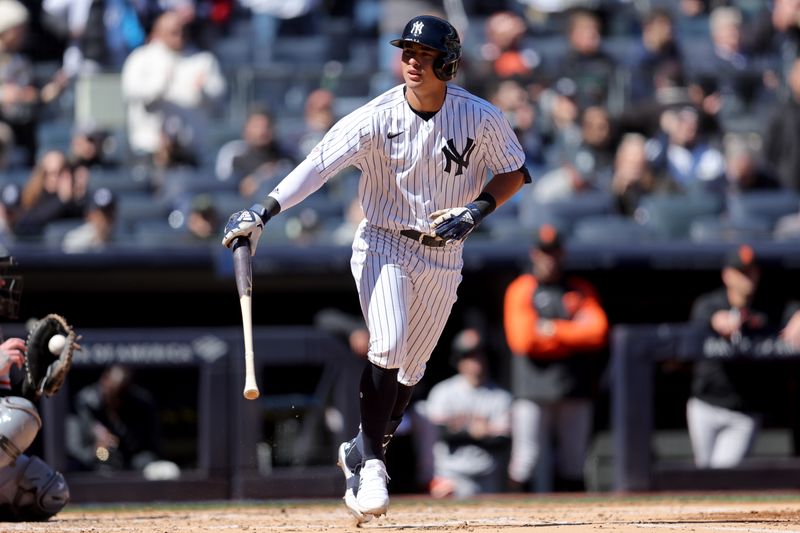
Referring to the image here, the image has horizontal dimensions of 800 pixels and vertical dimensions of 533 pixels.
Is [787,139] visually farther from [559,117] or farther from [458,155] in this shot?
[458,155]

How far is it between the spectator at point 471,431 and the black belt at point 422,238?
336 centimetres

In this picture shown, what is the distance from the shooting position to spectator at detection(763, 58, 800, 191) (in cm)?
1042

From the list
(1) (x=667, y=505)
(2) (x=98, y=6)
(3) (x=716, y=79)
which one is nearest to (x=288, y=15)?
(2) (x=98, y=6)

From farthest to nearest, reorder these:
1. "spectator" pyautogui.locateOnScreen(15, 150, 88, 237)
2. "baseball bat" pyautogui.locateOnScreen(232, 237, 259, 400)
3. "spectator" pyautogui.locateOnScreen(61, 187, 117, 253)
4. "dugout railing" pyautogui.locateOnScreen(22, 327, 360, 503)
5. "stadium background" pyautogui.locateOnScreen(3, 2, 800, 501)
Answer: "spectator" pyautogui.locateOnScreen(15, 150, 88, 237)
"spectator" pyautogui.locateOnScreen(61, 187, 117, 253)
"stadium background" pyautogui.locateOnScreen(3, 2, 800, 501)
"dugout railing" pyautogui.locateOnScreen(22, 327, 360, 503)
"baseball bat" pyautogui.locateOnScreen(232, 237, 259, 400)

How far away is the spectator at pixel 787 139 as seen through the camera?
10.4m

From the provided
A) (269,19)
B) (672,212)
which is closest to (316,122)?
(269,19)

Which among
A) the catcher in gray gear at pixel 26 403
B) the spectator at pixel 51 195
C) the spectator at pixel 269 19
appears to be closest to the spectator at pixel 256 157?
the spectator at pixel 51 195

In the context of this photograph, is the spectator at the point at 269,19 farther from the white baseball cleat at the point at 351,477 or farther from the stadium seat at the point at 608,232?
the white baseball cleat at the point at 351,477

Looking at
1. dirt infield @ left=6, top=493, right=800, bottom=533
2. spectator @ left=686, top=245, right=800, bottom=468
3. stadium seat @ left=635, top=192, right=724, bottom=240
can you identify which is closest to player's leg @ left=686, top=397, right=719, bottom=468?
spectator @ left=686, top=245, right=800, bottom=468

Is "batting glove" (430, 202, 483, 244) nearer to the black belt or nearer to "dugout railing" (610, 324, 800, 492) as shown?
the black belt

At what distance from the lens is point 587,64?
11.3 metres

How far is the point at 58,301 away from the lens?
9102 millimetres

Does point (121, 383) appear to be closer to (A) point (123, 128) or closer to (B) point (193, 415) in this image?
(B) point (193, 415)

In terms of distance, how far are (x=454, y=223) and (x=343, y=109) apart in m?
5.85
